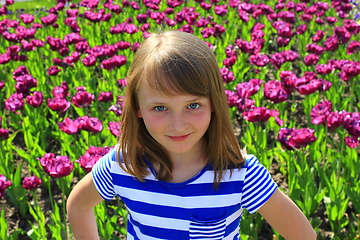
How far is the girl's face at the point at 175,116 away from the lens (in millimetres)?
1304

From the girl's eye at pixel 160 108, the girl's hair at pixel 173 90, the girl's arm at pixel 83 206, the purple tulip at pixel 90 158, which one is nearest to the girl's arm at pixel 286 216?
the girl's hair at pixel 173 90

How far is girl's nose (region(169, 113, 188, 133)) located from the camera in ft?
4.29

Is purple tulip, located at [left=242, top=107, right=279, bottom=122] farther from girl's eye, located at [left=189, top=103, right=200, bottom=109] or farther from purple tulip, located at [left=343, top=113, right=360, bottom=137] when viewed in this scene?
girl's eye, located at [left=189, top=103, right=200, bottom=109]

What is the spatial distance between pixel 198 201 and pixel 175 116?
29 centimetres

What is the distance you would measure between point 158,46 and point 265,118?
4.62 feet

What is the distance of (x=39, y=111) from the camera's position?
11.8 feet

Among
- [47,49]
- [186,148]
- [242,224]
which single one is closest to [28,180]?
[242,224]

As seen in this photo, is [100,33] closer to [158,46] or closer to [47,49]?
[47,49]

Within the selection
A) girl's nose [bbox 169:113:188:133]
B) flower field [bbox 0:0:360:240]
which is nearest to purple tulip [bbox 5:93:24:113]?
flower field [bbox 0:0:360:240]

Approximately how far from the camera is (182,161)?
1.50 metres

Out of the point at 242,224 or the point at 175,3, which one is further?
the point at 175,3

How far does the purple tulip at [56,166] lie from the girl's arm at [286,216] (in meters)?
1.09

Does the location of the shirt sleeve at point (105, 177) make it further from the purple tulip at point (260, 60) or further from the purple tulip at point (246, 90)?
the purple tulip at point (260, 60)

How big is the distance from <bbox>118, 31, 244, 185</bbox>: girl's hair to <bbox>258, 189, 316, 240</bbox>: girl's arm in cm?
16
